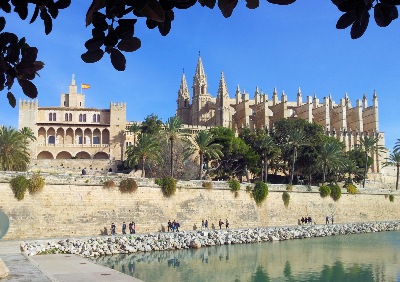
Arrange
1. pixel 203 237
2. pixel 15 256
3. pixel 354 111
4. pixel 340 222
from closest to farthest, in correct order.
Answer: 1. pixel 15 256
2. pixel 203 237
3. pixel 340 222
4. pixel 354 111

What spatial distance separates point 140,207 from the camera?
30828 millimetres

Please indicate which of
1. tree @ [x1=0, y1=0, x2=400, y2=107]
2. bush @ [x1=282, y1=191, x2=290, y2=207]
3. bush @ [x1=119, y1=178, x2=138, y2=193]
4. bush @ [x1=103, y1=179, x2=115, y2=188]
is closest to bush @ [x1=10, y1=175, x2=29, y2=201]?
bush @ [x1=103, y1=179, x2=115, y2=188]

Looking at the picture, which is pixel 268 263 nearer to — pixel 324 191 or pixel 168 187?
pixel 168 187

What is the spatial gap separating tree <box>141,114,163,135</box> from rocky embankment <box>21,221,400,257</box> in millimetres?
26365

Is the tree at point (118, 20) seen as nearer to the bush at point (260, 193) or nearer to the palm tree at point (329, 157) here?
the bush at point (260, 193)

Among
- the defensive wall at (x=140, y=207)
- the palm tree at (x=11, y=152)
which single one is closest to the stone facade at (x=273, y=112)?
the defensive wall at (x=140, y=207)

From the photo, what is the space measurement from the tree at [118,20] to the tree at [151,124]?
53.8m

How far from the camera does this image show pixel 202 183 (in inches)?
1355

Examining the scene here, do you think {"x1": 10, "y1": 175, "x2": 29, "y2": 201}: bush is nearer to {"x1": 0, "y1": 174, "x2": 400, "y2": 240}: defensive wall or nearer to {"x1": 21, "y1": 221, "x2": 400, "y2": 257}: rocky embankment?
{"x1": 0, "y1": 174, "x2": 400, "y2": 240}: defensive wall

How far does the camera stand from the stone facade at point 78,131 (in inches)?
2398

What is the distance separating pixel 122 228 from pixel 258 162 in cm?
2615

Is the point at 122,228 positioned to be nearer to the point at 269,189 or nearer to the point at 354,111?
the point at 269,189

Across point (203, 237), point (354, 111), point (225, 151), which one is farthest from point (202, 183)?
point (354, 111)

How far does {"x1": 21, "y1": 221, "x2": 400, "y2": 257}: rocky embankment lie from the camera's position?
2250 cm
